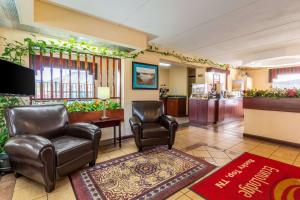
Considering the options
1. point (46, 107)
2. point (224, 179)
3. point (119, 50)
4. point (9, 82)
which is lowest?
point (224, 179)

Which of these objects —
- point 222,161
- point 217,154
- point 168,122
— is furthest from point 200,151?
point 168,122

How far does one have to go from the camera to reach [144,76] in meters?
4.20

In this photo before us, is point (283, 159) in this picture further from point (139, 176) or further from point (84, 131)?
point (84, 131)

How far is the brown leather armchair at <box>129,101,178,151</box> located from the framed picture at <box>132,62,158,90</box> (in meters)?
0.71

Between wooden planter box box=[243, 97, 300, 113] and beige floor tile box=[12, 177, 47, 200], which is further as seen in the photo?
wooden planter box box=[243, 97, 300, 113]

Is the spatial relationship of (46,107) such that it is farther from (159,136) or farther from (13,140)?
(159,136)

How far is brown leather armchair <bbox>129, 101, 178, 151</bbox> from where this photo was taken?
2943 mm

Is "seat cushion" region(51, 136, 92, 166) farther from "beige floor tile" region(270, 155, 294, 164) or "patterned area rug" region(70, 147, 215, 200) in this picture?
"beige floor tile" region(270, 155, 294, 164)

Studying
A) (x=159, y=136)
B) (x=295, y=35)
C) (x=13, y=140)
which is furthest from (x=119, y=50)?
(x=295, y=35)

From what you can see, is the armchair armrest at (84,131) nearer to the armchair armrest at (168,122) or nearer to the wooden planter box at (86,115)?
the wooden planter box at (86,115)

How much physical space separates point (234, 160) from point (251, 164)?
0.24 m

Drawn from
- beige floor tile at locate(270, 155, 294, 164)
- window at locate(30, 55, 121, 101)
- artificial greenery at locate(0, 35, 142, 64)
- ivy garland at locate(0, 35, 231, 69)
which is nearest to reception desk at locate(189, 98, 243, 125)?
beige floor tile at locate(270, 155, 294, 164)

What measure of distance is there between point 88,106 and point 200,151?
2489 millimetres

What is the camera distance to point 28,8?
1997 millimetres
